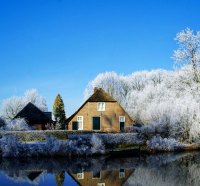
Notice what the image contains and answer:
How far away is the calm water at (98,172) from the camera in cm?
1680

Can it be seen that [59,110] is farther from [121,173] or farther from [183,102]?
[121,173]

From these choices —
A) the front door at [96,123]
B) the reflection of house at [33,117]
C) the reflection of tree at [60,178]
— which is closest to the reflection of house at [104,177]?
the reflection of tree at [60,178]

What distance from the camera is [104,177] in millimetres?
18062

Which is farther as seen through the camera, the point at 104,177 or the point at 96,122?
the point at 96,122

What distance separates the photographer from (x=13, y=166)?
73.3ft

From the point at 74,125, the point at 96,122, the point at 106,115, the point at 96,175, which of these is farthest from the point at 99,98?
the point at 96,175

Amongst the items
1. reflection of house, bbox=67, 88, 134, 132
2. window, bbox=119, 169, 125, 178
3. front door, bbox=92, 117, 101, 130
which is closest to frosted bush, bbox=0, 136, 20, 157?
window, bbox=119, 169, 125, 178

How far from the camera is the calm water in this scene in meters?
16.8

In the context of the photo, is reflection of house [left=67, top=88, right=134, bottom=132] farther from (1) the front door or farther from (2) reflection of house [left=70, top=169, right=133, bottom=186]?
(2) reflection of house [left=70, top=169, right=133, bottom=186]

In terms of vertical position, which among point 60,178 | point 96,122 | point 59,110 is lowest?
point 60,178

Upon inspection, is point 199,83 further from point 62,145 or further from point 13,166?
point 13,166

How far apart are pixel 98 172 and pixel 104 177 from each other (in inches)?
64.7

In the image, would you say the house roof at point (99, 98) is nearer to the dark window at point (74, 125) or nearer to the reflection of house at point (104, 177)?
the dark window at point (74, 125)

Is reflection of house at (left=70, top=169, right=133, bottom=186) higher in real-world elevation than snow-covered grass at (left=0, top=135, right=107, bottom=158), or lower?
lower
